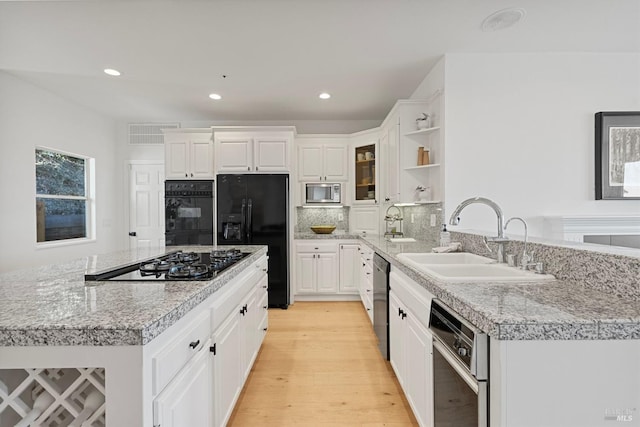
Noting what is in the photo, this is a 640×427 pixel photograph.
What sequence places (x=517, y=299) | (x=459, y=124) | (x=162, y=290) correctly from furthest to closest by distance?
(x=459, y=124) < (x=162, y=290) < (x=517, y=299)

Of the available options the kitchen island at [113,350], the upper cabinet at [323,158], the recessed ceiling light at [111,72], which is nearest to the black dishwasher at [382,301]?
the kitchen island at [113,350]

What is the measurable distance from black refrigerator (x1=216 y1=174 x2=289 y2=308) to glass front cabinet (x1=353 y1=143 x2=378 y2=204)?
1.12m

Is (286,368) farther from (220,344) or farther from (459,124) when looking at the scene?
(459,124)

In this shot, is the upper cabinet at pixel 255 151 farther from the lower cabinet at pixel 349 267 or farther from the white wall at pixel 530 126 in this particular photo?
the white wall at pixel 530 126

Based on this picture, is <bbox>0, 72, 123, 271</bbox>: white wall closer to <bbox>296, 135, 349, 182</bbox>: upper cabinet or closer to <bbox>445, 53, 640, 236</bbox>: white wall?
<bbox>296, 135, 349, 182</bbox>: upper cabinet

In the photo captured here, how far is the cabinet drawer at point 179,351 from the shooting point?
0.91m

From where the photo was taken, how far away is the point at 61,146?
13.1 feet

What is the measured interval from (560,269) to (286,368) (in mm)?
1998

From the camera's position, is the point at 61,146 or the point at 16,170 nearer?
the point at 16,170

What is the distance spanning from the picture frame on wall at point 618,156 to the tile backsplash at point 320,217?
3.04 meters

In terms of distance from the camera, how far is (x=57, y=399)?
0.89 meters

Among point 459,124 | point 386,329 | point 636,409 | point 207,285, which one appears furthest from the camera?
point 459,124

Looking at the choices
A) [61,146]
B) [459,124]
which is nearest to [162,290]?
[459,124]

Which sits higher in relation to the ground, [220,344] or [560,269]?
[560,269]
